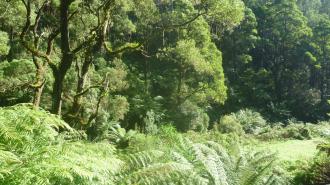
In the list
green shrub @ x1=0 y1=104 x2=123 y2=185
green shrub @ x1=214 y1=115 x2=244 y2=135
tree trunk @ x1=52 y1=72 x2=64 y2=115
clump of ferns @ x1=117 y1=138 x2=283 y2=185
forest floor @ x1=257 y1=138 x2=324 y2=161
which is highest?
tree trunk @ x1=52 y1=72 x2=64 y2=115

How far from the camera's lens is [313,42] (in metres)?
43.2

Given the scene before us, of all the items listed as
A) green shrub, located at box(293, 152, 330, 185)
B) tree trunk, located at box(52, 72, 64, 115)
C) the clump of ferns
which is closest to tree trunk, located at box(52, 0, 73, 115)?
tree trunk, located at box(52, 72, 64, 115)

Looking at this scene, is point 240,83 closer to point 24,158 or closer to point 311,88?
point 311,88

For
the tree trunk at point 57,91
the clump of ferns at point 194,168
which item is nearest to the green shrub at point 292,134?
the tree trunk at point 57,91

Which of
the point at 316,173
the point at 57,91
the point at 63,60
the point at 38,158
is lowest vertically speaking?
the point at 316,173

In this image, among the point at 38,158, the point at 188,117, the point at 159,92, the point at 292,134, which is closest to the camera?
the point at 38,158

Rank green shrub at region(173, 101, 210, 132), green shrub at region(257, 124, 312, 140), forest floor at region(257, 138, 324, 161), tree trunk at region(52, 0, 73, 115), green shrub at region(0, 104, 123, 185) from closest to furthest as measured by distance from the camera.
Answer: green shrub at region(0, 104, 123, 185), tree trunk at region(52, 0, 73, 115), forest floor at region(257, 138, 324, 161), green shrub at region(257, 124, 312, 140), green shrub at region(173, 101, 210, 132)

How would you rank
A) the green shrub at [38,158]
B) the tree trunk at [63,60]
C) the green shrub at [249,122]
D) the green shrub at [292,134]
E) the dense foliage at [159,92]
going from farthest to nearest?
the green shrub at [249,122], the green shrub at [292,134], the tree trunk at [63,60], the dense foliage at [159,92], the green shrub at [38,158]

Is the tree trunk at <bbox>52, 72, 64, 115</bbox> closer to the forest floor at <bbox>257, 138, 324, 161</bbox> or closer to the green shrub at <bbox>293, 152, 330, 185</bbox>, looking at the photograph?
the green shrub at <bbox>293, 152, 330, 185</bbox>

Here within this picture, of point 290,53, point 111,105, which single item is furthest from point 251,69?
point 111,105

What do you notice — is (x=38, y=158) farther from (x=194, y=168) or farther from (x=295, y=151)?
(x=295, y=151)

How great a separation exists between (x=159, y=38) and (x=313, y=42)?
18.9 meters

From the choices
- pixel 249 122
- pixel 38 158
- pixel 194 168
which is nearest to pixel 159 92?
pixel 249 122

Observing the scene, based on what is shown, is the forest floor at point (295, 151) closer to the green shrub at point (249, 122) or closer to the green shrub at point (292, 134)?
the green shrub at point (292, 134)
